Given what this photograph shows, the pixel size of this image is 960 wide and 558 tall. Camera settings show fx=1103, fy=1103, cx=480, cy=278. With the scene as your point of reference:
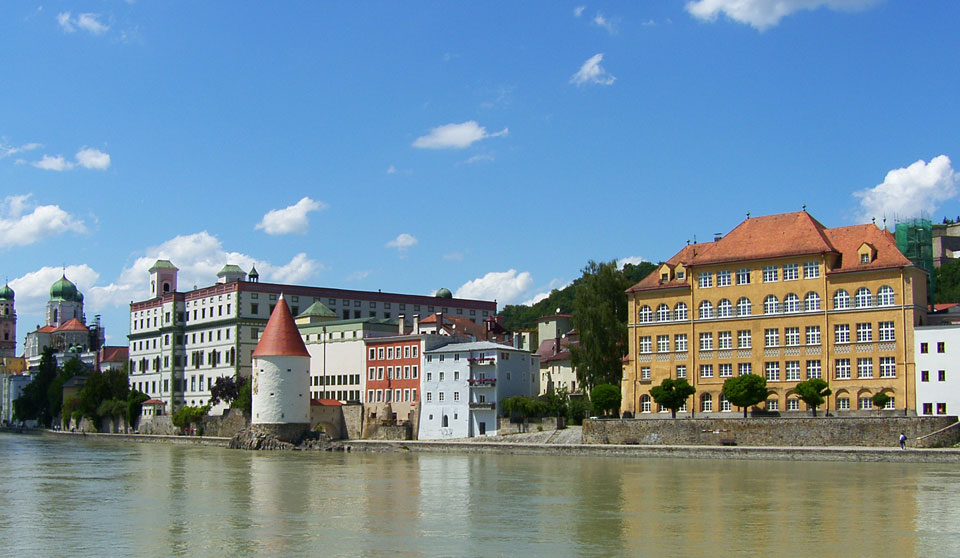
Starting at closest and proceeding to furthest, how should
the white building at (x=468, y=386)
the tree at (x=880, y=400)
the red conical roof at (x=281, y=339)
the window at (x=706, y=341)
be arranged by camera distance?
the tree at (x=880, y=400) → the window at (x=706, y=341) → the white building at (x=468, y=386) → the red conical roof at (x=281, y=339)

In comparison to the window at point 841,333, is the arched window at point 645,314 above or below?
above

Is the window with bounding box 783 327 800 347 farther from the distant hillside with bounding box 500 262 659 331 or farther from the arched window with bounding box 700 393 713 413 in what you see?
the distant hillside with bounding box 500 262 659 331

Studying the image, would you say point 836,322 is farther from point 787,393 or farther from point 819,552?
point 819,552

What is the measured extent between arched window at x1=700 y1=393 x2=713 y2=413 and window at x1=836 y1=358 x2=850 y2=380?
285 inches

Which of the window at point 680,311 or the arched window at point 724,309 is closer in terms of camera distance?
the arched window at point 724,309

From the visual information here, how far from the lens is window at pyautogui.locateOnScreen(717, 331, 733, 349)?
2384 inches

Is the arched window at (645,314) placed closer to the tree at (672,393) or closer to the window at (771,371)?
the tree at (672,393)

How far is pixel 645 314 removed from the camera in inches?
2532

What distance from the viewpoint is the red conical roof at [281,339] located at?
74312 mm

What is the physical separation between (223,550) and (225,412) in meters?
61.0

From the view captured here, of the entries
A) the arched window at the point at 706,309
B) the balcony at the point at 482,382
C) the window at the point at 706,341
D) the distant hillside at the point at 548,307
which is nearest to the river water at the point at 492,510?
the window at the point at 706,341

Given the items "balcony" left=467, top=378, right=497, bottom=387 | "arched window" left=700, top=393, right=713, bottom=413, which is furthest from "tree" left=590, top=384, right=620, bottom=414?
"balcony" left=467, top=378, right=497, bottom=387

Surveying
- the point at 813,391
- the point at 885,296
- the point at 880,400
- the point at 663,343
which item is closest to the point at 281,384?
the point at 663,343

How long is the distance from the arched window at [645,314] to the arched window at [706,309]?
332cm
